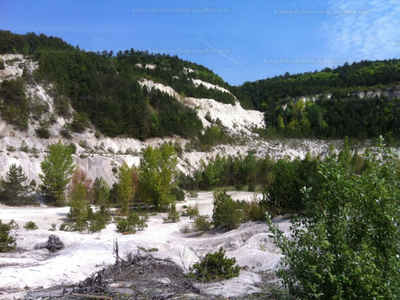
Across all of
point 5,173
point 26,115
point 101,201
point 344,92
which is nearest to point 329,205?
point 101,201

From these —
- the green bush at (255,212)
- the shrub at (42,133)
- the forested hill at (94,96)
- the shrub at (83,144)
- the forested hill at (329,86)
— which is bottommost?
the green bush at (255,212)

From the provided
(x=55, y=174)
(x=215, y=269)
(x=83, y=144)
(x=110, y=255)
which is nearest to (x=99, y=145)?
(x=83, y=144)

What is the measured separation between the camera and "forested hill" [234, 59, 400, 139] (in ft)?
190

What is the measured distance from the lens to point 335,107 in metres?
66.8

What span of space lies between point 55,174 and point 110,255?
15.1m

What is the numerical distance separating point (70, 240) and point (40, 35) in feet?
187

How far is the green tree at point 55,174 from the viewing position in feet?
72.1

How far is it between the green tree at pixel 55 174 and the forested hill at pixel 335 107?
43793 millimetres

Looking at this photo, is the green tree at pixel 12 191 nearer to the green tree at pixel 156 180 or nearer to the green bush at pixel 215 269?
the green tree at pixel 156 180

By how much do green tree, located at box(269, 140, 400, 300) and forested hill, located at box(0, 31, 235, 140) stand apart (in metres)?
32.7

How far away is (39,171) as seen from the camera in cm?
2567

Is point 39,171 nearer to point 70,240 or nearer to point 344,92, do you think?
point 70,240

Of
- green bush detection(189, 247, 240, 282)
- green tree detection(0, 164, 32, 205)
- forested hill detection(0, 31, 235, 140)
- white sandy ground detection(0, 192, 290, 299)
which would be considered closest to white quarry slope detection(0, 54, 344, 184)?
forested hill detection(0, 31, 235, 140)

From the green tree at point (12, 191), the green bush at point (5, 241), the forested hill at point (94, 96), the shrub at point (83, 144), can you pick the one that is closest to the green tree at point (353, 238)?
the green bush at point (5, 241)
